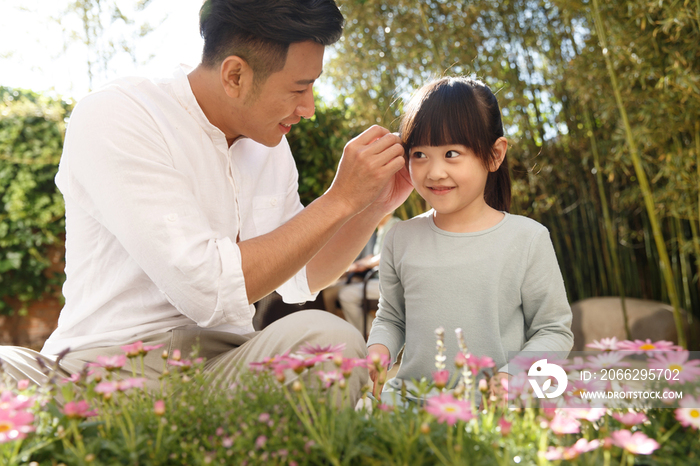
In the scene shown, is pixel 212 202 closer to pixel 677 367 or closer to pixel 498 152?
pixel 498 152

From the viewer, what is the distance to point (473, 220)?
1587 mm

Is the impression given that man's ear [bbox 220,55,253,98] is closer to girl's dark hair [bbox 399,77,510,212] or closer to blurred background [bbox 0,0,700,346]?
girl's dark hair [bbox 399,77,510,212]

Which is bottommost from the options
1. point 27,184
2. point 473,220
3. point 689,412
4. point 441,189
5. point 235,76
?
point 689,412

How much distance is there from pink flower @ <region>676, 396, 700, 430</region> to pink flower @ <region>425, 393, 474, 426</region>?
31 cm

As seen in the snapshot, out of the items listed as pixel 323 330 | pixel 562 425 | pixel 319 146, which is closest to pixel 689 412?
pixel 562 425

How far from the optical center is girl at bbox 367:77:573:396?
1442 millimetres

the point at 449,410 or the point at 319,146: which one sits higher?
the point at 319,146

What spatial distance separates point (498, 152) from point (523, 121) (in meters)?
3.23

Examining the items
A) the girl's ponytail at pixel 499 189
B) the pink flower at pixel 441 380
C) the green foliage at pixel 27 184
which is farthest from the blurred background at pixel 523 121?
the pink flower at pixel 441 380

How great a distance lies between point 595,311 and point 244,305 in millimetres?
3801

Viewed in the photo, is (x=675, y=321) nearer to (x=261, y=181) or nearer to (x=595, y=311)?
(x=595, y=311)

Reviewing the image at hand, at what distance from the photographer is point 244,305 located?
1.26 meters

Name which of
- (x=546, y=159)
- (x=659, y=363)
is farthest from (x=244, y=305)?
(x=546, y=159)

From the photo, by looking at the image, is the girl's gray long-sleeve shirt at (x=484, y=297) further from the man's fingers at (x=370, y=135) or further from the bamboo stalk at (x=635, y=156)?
the bamboo stalk at (x=635, y=156)
